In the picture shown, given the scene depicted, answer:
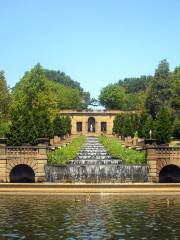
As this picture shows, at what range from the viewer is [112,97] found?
146000mm

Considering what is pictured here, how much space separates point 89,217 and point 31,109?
56689mm

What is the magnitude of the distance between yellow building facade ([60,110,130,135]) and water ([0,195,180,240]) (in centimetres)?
9715

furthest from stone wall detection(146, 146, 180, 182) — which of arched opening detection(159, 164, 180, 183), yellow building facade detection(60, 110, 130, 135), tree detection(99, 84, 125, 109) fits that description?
tree detection(99, 84, 125, 109)

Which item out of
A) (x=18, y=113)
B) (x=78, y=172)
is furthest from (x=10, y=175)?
(x=18, y=113)

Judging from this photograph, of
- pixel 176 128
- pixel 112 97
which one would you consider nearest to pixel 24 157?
pixel 176 128

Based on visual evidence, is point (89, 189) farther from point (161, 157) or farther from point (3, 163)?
point (3, 163)

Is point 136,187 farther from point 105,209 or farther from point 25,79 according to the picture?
point 25,79

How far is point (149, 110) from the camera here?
9562 cm

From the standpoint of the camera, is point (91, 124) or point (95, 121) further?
point (91, 124)

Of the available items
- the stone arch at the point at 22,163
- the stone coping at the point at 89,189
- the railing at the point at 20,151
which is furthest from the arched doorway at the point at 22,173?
the stone coping at the point at 89,189

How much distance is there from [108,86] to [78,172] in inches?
4405

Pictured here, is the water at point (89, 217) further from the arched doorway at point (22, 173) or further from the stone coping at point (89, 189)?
the arched doorway at point (22, 173)

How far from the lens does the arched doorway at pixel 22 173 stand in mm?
41966

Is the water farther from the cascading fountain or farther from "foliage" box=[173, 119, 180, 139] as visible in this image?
"foliage" box=[173, 119, 180, 139]
